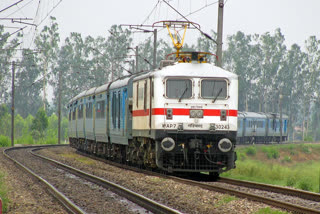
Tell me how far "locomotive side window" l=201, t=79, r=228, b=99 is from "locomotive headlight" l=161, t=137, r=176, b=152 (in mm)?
1597

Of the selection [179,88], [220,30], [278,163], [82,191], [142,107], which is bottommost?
[278,163]

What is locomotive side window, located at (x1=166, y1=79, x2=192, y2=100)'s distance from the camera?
15.8m

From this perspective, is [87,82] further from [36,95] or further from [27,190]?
[27,190]

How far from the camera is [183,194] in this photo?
12.6 metres

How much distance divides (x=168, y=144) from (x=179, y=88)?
163 cm

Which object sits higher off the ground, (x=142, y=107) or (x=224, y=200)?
(x=142, y=107)

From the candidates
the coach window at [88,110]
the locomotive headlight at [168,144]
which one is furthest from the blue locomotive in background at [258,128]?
the locomotive headlight at [168,144]

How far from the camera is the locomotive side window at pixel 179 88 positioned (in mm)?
15812

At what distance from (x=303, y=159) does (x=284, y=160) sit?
4403mm

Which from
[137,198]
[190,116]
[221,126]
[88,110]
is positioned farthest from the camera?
[88,110]

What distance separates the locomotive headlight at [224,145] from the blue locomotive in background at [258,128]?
38.9m

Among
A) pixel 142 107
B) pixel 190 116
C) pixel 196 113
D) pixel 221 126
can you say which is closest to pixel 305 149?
pixel 142 107

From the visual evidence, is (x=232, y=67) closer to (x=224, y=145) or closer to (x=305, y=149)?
(x=305, y=149)

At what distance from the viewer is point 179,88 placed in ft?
52.1
